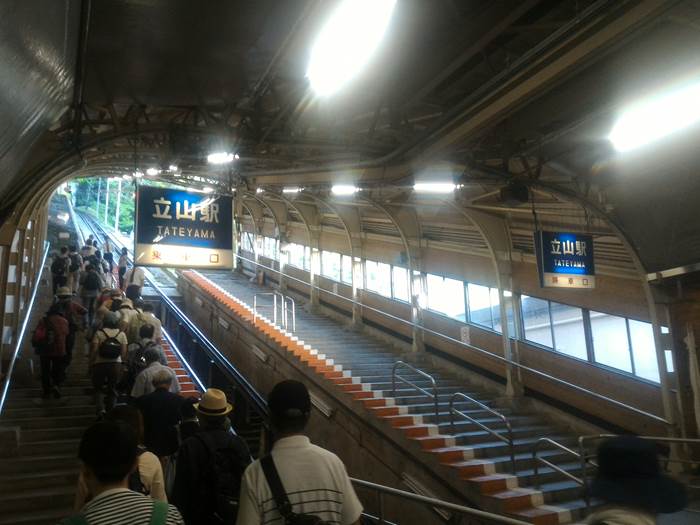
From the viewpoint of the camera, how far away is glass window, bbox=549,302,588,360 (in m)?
10.8

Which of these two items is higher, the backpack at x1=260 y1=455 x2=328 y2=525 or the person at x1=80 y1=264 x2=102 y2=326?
the person at x1=80 y1=264 x2=102 y2=326

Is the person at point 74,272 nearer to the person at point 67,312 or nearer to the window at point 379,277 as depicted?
the person at point 67,312

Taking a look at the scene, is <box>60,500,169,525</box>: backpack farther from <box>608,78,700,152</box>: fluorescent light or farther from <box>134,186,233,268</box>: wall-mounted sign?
<box>134,186,233,268</box>: wall-mounted sign

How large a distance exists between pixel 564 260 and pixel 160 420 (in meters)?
6.91

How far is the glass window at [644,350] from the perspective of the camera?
940cm

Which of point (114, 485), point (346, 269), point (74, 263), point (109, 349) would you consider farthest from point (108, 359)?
point (346, 269)

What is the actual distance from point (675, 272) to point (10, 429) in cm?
953

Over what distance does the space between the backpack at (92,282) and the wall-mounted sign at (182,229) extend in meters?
4.93

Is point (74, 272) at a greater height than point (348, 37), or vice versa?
point (348, 37)

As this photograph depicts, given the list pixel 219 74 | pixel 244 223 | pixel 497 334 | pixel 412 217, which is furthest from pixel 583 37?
pixel 244 223

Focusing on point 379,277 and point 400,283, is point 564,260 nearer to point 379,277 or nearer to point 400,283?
point 400,283

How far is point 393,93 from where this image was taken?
7.09 metres

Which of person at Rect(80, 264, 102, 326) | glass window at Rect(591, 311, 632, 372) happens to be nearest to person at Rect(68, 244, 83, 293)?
person at Rect(80, 264, 102, 326)

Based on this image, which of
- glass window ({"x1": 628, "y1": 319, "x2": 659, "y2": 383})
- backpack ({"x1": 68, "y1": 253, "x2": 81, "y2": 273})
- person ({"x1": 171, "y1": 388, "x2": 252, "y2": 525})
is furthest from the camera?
backpack ({"x1": 68, "y1": 253, "x2": 81, "y2": 273})
